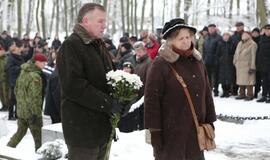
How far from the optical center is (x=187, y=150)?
170 inches

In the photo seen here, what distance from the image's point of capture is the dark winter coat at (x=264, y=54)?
12.5 metres

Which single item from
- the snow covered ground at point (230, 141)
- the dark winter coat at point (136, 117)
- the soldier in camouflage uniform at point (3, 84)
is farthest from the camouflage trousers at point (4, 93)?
the dark winter coat at point (136, 117)

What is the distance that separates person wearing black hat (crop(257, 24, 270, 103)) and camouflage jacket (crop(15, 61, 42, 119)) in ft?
21.3

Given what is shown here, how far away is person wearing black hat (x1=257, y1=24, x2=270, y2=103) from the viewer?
41.1ft

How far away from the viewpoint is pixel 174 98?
13.9 ft

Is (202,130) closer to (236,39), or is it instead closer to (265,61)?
(265,61)

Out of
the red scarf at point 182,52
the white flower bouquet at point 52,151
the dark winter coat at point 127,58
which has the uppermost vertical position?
the red scarf at point 182,52

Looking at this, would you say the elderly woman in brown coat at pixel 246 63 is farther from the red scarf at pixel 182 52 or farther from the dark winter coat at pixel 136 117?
the red scarf at pixel 182 52

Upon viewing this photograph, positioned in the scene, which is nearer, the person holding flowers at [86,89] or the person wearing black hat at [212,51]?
the person holding flowers at [86,89]

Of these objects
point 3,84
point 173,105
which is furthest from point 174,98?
point 3,84

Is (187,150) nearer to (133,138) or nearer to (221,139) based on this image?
(133,138)

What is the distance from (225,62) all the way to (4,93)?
641 centimetres

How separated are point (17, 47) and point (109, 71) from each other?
9.38 m

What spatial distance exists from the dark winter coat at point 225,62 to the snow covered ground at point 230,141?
1690mm
